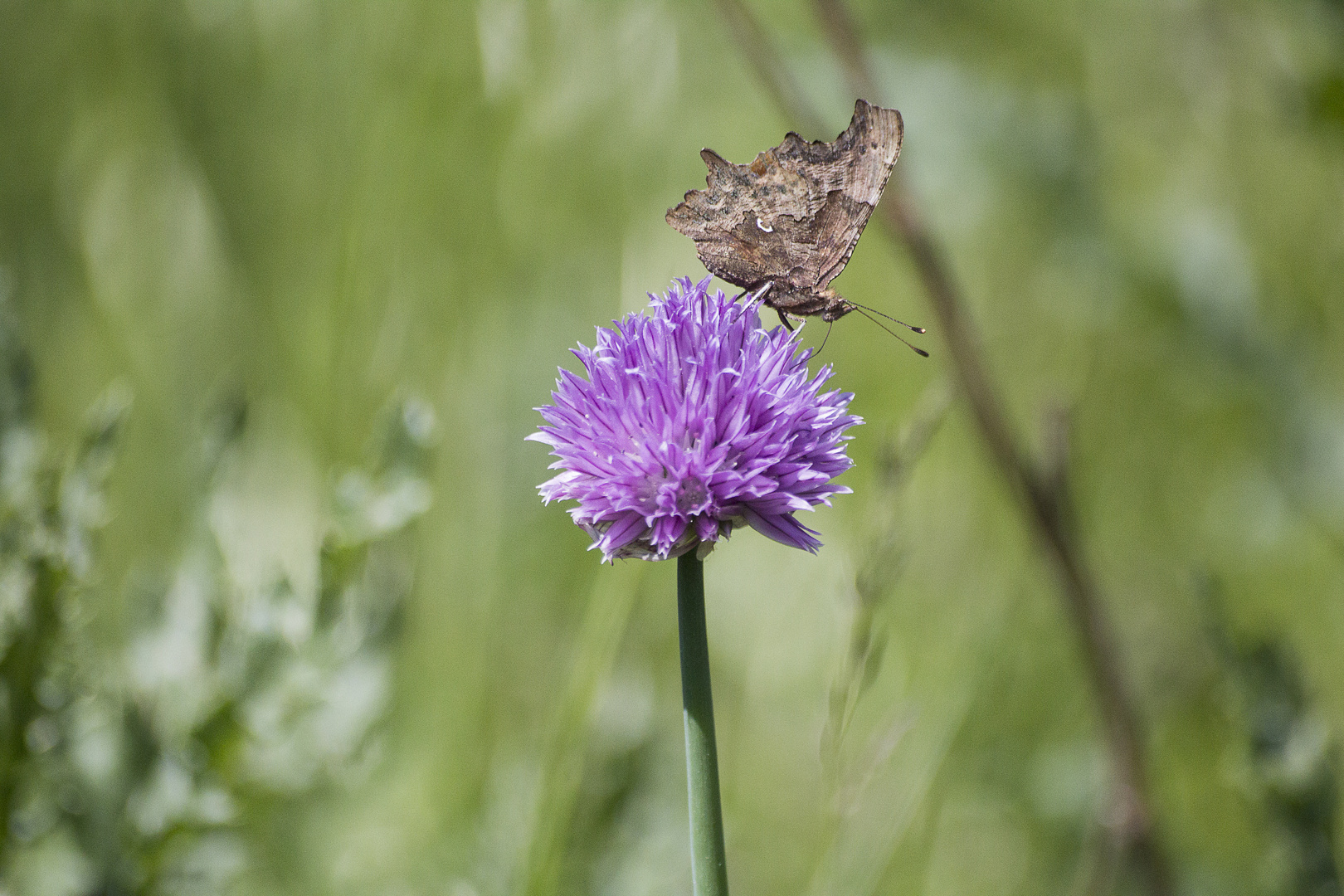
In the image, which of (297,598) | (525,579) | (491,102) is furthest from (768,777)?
(491,102)

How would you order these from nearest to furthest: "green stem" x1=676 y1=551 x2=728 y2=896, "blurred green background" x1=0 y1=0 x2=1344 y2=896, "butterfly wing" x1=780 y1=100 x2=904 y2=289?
"green stem" x1=676 y1=551 x2=728 y2=896 → "butterfly wing" x1=780 y1=100 x2=904 y2=289 → "blurred green background" x1=0 y1=0 x2=1344 y2=896

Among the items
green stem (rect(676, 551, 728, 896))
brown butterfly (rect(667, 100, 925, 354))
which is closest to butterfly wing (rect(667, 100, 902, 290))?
brown butterfly (rect(667, 100, 925, 354))

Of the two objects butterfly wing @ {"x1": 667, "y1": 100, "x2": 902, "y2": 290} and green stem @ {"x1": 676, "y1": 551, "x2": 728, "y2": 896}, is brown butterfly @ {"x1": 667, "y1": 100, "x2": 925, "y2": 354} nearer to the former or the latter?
butterfly wing @ {"x1": 667, "y1": 100, "x2": 902, "y2": 290}

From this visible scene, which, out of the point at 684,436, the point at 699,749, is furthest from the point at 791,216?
the point at 699,749

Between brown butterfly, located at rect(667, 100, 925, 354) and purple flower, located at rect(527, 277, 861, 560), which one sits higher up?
brown butterfly, located at rect(667, 100, 925, 354)

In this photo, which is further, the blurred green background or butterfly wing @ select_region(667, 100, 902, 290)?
the blurred green background

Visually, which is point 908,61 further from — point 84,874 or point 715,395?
point 84,874

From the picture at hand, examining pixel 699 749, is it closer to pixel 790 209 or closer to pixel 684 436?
pixel 684 436
